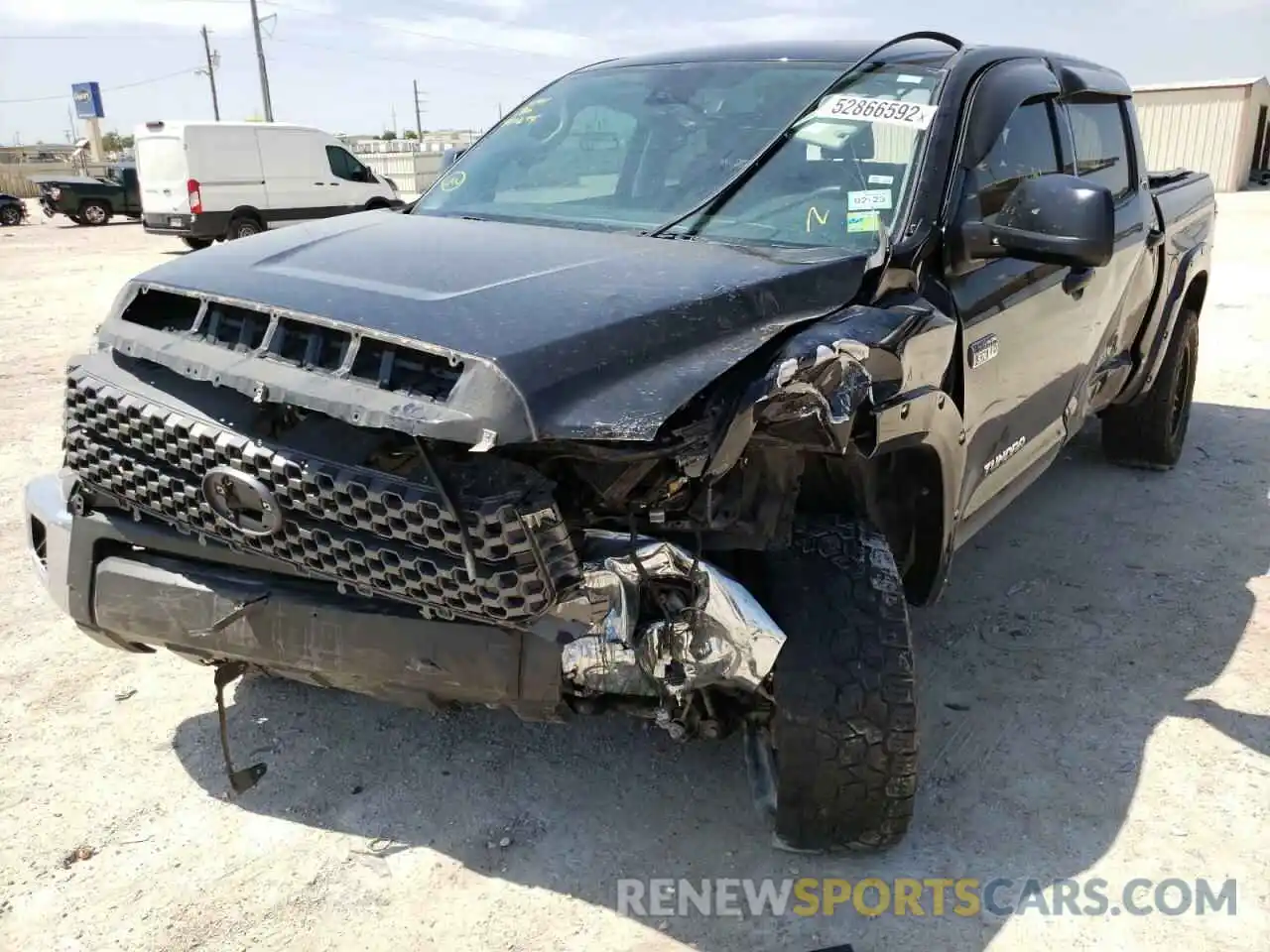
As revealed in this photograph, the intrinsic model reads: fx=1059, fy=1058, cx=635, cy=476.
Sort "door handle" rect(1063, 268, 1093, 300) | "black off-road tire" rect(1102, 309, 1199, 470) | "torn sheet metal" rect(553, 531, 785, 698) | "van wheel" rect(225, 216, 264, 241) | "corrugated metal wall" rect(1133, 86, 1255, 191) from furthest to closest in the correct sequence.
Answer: "corrugated metal wall" rect(1133, 86, 1255, 191), "van wheel" rect(225, 216, 264, 241), "black off-road tire" rect(1102, 309, 1199, 470), "door handle" rect(1063, 268, 1093, 300), "torn sheet metal" rect(553, 531, 785, 698)

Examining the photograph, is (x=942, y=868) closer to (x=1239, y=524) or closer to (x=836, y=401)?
(x=836, y=401)

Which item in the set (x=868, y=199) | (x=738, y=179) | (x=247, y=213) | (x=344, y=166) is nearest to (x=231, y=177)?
(x=247, y=213)

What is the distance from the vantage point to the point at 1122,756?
306 cm

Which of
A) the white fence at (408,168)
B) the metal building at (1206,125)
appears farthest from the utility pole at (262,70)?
the metal building at (1206,125)

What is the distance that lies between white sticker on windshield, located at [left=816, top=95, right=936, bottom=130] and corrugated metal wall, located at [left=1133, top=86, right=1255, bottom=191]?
26051 millimetres

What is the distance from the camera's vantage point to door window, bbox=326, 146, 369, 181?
728 inches

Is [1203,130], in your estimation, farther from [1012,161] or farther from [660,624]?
[660,624]

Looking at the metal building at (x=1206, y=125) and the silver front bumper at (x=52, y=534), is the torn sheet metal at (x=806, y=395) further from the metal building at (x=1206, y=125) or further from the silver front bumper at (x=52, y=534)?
the metal building at (x=1206, y=125)

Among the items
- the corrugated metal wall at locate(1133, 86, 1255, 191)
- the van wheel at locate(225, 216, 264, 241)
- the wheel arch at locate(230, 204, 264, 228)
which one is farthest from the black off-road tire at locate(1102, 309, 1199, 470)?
the corrugated metal wall at locate(1133, 86, 1255, 191)

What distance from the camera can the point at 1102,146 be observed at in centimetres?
428

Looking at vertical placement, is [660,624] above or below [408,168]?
above

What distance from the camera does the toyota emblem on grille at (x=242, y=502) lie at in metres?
2.15

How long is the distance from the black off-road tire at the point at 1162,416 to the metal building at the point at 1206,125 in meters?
23.4

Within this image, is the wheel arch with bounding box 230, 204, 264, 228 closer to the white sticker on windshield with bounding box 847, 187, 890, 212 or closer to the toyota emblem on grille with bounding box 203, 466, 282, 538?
the white sticker on windshield with bounding box 847, 187, 890, 212
